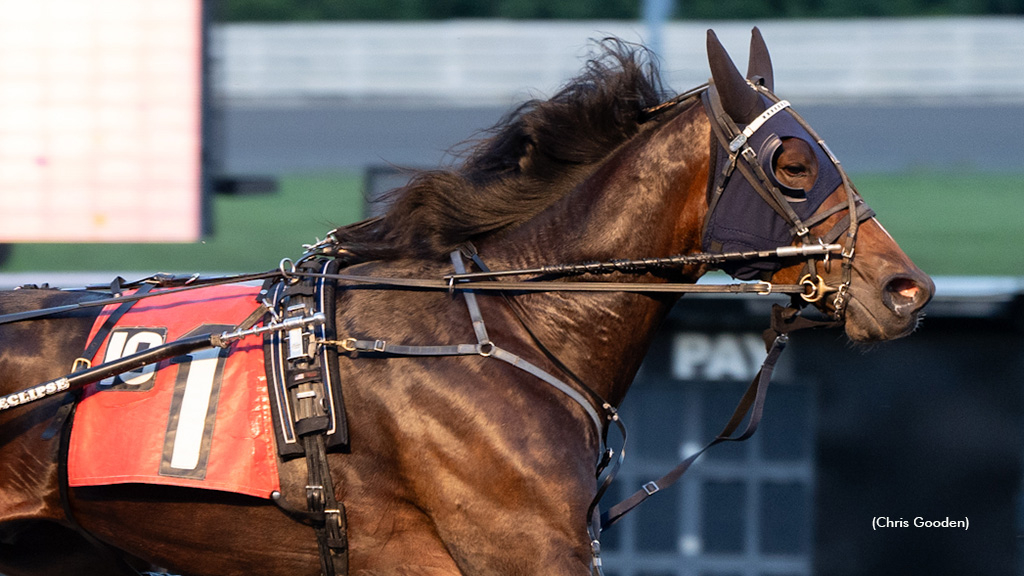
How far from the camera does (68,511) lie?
2.89 metres

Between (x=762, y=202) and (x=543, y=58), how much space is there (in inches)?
528

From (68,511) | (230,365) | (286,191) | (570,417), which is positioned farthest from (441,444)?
(286,191)

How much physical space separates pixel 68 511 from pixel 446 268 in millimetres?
1214

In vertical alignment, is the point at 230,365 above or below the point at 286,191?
above

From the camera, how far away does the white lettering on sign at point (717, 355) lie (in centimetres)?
449

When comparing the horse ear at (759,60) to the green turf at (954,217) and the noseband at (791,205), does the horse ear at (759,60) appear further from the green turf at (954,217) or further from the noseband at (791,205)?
the green turf at (954,217)

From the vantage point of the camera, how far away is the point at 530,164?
9.85 ft

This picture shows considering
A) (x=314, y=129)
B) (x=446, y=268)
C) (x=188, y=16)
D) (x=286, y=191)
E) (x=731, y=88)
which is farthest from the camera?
(x=314, y=129)

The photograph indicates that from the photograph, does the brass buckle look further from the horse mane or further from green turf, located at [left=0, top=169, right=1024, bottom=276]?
green turf, located at [left=0, top=169, right=1024, bottom=276]

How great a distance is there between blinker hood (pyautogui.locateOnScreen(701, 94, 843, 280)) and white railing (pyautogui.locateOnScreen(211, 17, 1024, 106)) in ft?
41.0

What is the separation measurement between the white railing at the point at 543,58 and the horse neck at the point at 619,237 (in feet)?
40.6

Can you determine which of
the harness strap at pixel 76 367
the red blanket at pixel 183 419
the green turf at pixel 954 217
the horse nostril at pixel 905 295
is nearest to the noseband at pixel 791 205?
the horse nostril at pixel 905 295

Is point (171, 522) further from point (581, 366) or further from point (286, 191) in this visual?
point (286, 191)

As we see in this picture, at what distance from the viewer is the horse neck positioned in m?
2.84
